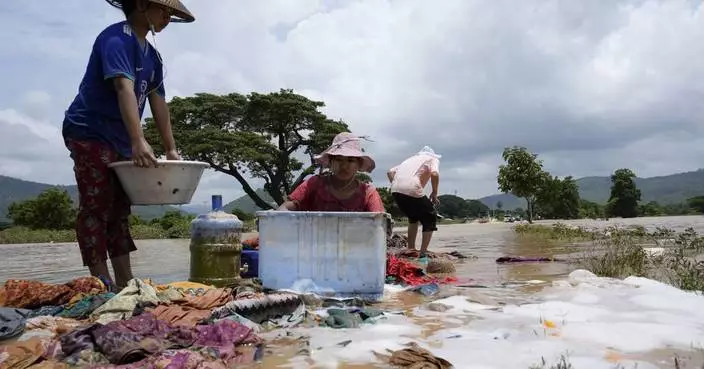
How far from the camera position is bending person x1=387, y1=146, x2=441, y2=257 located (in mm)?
7258

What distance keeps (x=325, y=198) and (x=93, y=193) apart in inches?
68.5

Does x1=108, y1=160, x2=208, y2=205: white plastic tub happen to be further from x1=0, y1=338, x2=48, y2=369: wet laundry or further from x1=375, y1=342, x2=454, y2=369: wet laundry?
x1=375, y1=342, x2=454, y2=369: wet laundry

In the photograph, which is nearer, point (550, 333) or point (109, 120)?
point (550, 333)

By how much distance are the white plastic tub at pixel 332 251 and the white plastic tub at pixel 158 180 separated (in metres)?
0.68

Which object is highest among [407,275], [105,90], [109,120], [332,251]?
[105,90]

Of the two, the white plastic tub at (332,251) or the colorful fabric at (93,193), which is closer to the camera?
the colorful fabric at (93,193)

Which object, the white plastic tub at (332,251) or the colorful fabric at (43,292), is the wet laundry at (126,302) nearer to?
the colorful fabric at (43,292)

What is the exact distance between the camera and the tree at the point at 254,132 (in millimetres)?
28312

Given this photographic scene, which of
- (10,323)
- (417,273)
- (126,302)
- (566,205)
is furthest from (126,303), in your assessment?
(566,205)

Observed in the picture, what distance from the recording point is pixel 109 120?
12.8 feet

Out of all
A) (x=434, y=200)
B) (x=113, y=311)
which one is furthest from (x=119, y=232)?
(x=434, y=200)

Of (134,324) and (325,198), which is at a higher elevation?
(325,198)

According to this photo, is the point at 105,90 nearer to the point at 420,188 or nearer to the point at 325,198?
the point at 325,198

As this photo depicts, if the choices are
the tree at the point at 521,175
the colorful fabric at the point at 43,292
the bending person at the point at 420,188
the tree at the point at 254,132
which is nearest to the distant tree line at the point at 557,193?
Result: the tree at the point at 521,175
